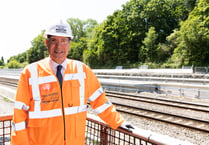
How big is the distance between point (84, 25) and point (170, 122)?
301ft

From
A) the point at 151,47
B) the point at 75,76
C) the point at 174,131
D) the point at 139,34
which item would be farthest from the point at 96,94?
the point at 139,34

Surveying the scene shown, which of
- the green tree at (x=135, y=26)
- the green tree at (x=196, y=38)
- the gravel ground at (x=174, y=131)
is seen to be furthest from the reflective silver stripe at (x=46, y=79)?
the green tree at (x=135, y=26)

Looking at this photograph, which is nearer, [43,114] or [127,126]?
[43,114]

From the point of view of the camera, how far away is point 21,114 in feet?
6.42

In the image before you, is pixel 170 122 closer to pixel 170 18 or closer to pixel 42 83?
pixel 42 83

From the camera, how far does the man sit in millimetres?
1984

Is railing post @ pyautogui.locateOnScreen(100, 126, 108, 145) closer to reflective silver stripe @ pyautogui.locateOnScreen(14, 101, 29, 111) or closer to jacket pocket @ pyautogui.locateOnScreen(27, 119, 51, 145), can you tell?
jacket pocket @ pyautogui.locateOnScreen(27, 119, 51, 145)

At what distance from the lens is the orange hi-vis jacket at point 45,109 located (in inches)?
77.1

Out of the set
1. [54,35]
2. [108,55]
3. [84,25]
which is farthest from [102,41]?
[54,35]

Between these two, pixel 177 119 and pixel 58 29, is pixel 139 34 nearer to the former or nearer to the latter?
pixel 177 119

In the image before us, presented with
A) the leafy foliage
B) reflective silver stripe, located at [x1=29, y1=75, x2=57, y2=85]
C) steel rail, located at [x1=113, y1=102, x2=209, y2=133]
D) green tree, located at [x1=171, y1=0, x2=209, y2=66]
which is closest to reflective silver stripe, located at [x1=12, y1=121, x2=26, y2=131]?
reflective silver stripe, located at [x1=29, y1=75, x2=57, y2=85]

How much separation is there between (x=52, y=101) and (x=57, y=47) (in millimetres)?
609

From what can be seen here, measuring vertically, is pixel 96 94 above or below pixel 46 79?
below

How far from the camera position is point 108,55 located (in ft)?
177
